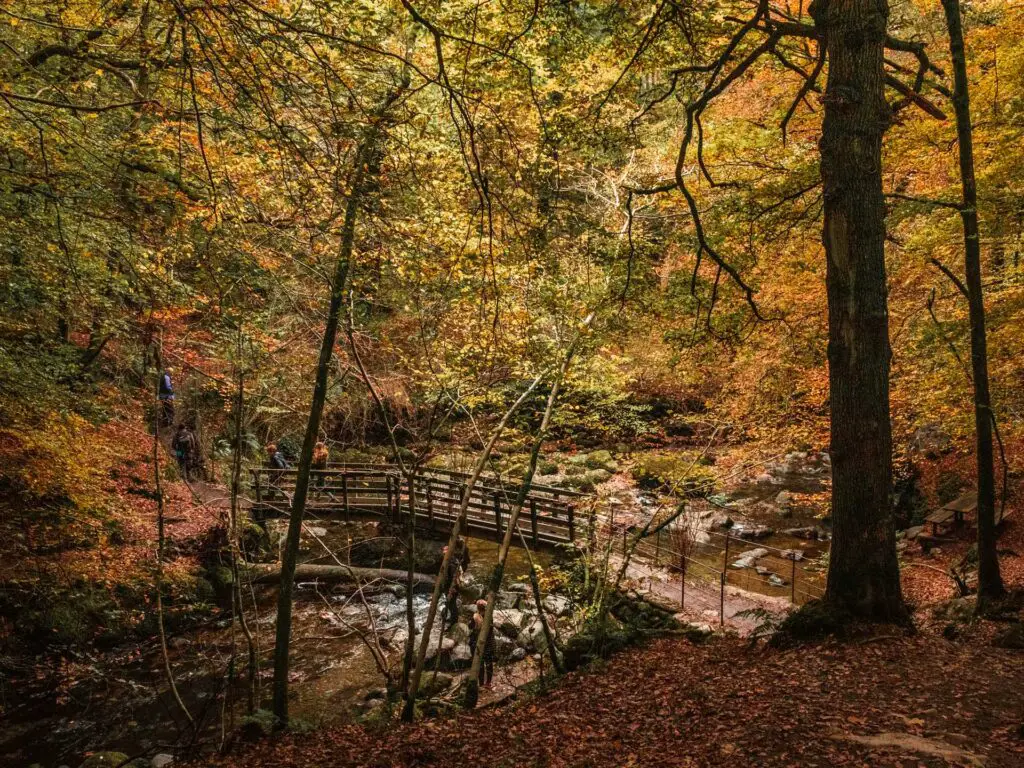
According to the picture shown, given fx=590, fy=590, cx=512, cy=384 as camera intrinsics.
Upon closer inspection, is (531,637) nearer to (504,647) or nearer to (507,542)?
(504,647)

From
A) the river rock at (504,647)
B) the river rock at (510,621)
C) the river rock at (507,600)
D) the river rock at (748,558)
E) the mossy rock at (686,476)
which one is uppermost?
the mossy rock at (686,476)

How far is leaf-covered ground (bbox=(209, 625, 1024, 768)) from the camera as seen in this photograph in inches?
138

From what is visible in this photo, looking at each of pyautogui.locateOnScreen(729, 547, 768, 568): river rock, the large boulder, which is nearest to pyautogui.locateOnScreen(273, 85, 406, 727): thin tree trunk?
the large boulder

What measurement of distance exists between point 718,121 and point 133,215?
7.78 m

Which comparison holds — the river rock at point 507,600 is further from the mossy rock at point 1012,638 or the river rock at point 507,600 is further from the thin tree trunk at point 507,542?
the mossy rock at point 1012,638

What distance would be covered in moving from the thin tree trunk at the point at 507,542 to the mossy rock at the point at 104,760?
3.94 meters

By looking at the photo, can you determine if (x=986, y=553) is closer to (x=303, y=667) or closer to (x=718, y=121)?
(x=718, y=121)

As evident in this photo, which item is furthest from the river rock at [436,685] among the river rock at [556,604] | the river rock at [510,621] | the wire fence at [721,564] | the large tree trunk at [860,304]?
the large tree trunk at [860,304]

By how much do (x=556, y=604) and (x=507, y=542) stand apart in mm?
4168

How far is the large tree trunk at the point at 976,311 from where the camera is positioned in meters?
5.95

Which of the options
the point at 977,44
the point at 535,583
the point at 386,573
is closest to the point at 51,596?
the point at 386,573

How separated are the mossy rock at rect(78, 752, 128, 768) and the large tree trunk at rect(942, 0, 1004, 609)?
31.5ft

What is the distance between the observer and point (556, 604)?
35.6 ft

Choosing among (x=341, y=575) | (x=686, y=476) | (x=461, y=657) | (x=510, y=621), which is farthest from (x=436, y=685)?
(x=341, y=575)
